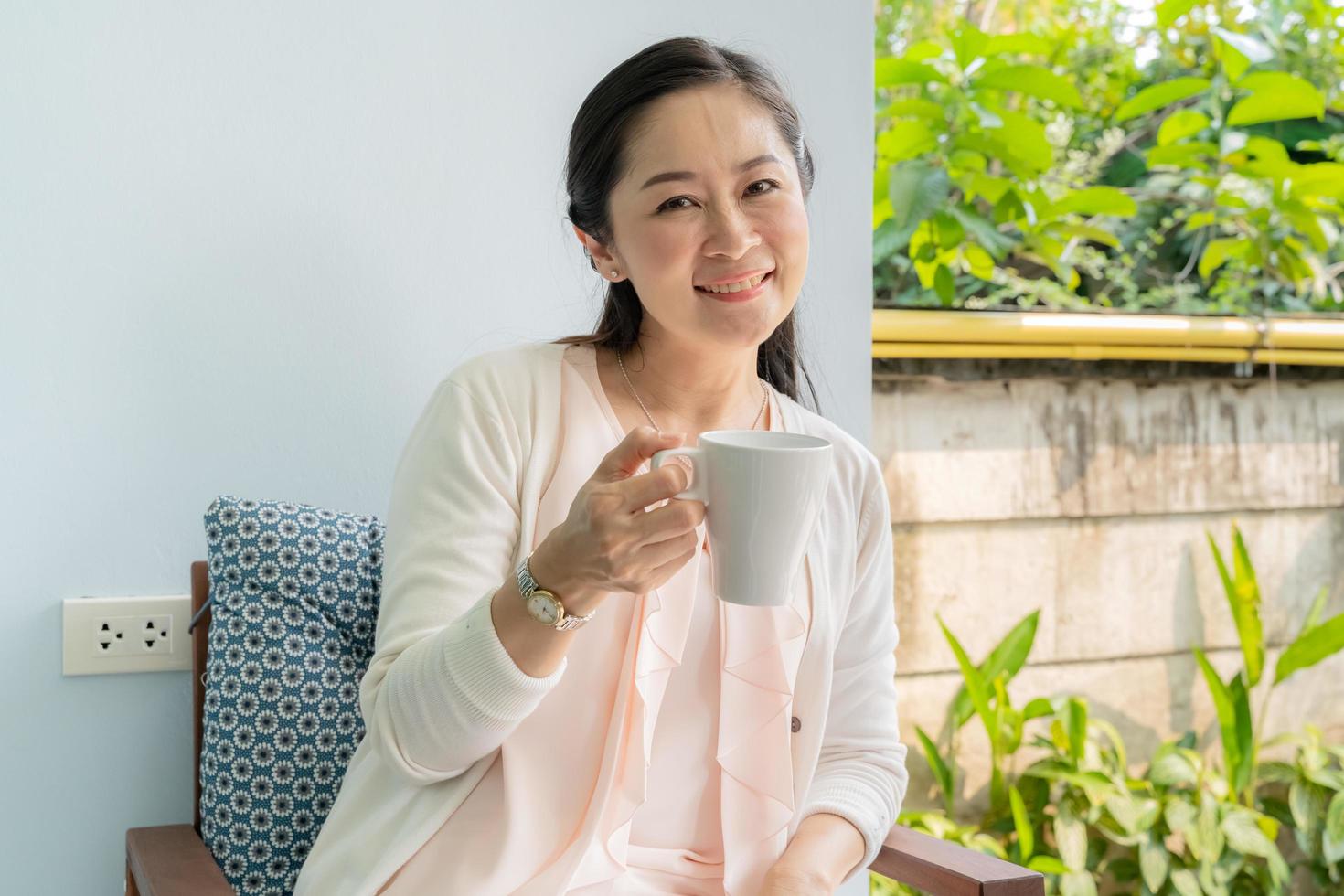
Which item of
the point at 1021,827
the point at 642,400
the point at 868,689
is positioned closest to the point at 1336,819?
the point at 1021,827

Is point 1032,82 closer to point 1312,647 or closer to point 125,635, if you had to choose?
point 1312,647

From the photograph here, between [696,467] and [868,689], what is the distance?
639mm

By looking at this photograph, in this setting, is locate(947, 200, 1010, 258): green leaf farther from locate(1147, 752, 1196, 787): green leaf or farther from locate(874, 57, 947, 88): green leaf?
locate(1147, 752, 1196, 787): green leaf

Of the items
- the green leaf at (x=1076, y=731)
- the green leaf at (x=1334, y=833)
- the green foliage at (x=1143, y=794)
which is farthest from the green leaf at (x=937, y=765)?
the green leaf at (x=1334, y=833)

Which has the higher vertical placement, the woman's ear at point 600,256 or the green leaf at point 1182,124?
the green leaf at point 1182,124

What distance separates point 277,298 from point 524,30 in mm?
492

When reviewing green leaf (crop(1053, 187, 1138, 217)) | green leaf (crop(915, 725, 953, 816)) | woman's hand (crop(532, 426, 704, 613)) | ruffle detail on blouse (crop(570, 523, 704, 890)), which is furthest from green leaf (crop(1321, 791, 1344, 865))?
woman's hand (crop(532, 426, 704, 613))

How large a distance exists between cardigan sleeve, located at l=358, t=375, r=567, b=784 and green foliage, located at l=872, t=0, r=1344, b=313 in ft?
4.13

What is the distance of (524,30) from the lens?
5.24 feet

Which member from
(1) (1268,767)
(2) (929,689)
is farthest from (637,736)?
(1) (1268,767)

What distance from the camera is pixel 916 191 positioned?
2158 mm

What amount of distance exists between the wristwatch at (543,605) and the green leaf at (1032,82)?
63.1 inches

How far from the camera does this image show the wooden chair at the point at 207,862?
44.8 inches

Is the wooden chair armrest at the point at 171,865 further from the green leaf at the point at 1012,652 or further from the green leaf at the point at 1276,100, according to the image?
the green leaf at the point at 1276,100
